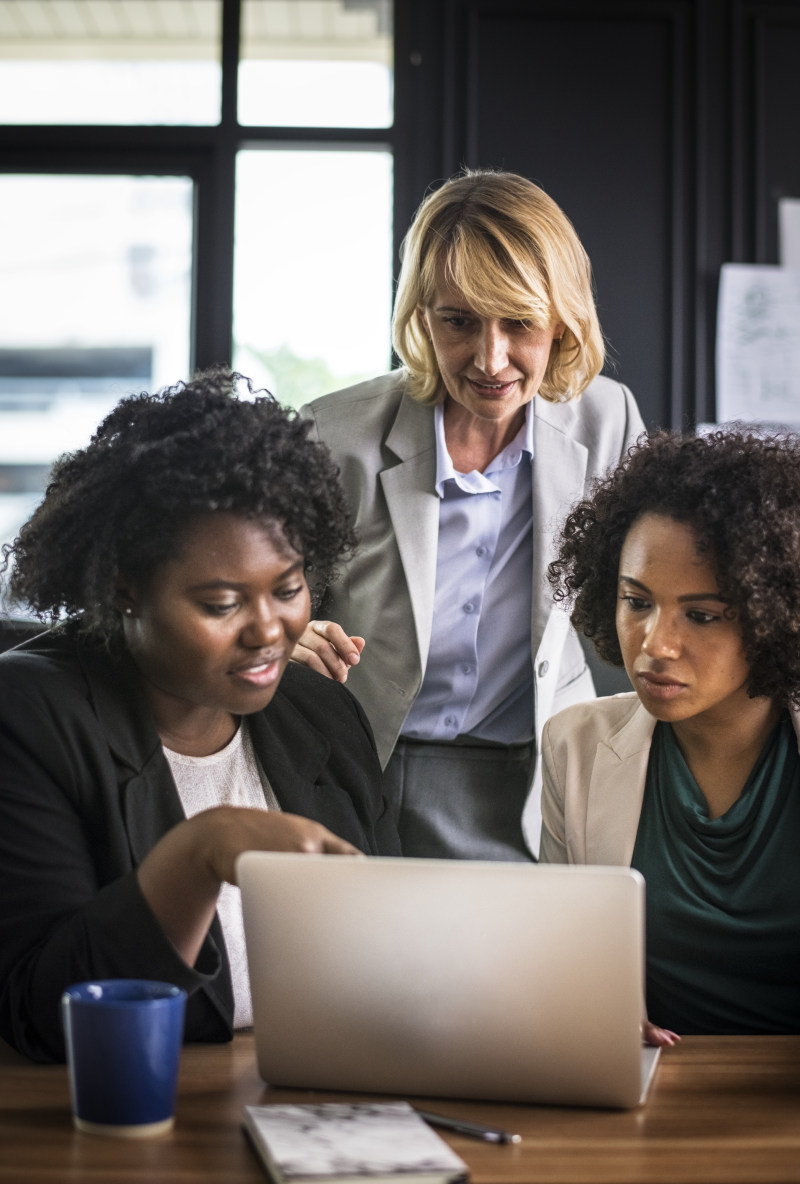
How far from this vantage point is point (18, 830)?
48.3 inches

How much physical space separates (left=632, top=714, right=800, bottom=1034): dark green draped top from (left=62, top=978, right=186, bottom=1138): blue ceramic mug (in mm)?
730

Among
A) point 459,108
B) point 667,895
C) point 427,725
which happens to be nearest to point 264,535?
point 667,895

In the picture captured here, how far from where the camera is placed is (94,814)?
51.4 inches

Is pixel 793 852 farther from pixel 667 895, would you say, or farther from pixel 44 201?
pixel 44 201

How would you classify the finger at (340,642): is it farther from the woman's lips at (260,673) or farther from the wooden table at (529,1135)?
the wooden table at (529,1135)

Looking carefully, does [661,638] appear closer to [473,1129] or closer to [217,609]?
[217,609]

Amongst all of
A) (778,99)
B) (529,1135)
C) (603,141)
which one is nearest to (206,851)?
(529,1135)

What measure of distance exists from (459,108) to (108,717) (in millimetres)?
2737

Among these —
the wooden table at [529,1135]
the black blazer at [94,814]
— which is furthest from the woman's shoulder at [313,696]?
the wooden table at [529,1135]

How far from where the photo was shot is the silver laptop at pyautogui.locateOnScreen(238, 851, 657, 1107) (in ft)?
3.28

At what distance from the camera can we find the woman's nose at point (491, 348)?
2006mm

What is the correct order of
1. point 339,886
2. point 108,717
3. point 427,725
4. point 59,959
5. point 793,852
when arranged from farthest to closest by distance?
point 427,725 < point 793,852 < point 108,717 < point 59,959 < point 339,886

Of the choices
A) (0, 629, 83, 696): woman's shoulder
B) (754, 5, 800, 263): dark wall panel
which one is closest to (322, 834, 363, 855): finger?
(0, 629, 83, 696): woman's shoulder

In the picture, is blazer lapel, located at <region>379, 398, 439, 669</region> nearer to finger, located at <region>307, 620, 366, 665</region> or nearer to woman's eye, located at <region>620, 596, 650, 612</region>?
finger, located at <region>307, 620, 366, 665</region>
